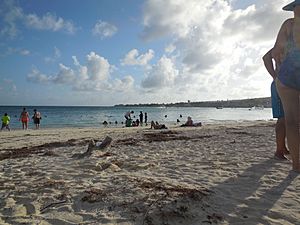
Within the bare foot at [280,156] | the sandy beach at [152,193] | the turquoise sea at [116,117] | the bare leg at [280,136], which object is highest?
the bare leg at [280,136]

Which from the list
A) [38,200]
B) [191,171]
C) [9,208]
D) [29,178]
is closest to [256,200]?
[191,171]

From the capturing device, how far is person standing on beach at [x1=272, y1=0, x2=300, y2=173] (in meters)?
3.99

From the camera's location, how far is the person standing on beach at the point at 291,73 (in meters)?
3.99

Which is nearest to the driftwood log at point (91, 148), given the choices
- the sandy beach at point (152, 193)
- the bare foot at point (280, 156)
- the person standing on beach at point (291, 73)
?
the sandy beach at point (152, 193)

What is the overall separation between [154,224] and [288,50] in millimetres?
3001

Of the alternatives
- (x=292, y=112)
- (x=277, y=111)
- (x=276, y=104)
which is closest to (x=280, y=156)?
(x=277, y=111)

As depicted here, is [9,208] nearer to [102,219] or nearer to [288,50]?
[102,219]

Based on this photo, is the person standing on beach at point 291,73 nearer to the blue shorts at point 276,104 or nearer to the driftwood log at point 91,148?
the blue shorts at point 276,104

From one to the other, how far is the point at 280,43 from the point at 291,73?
569 millimetres

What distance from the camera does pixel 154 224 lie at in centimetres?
278

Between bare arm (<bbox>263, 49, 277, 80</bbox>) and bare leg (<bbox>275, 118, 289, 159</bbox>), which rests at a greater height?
bare arm (<bbox>263, 49, 277, 80</bbox>)

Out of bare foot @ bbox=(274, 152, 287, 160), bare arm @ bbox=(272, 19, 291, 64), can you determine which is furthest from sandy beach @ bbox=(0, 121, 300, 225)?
bare arm @ bbox=(272, 19, 291, 64)

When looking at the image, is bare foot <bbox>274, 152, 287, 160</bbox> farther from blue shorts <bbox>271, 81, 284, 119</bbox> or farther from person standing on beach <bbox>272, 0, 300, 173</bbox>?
person standing on beach <bbox>272, 0, 300, 173</bbox>

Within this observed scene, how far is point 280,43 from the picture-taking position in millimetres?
4312
